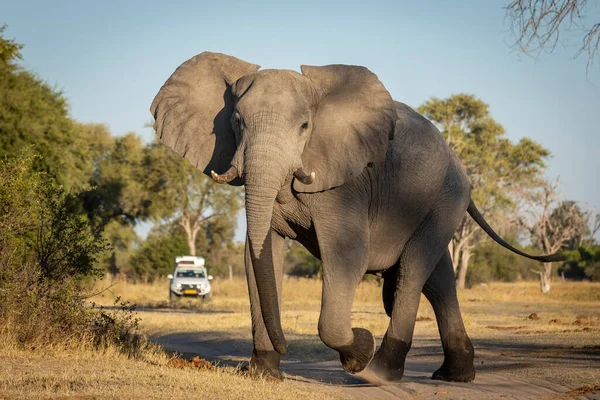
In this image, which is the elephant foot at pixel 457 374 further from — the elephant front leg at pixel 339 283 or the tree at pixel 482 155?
the tree at pixel 482 155

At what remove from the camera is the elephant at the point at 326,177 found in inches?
338

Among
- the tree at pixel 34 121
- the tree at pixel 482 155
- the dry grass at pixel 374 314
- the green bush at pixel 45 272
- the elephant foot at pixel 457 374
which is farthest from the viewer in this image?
the tree at pixel 482 155

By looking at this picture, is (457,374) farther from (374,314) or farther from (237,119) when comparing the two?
(374,314)

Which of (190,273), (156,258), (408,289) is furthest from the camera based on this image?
(156,258)

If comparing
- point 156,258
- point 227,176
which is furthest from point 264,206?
point 156,258

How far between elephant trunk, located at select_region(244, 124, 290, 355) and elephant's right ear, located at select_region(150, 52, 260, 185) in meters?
0.94

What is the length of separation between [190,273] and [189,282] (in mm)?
1098

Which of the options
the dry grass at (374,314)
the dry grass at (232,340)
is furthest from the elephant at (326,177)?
the dry grass at (374,314)

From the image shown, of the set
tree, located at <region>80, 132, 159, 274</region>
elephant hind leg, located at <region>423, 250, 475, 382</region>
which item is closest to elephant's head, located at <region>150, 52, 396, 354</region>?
elephant hind leg, located at <region>423, 250, 475, 382</region>

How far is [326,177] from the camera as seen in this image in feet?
29.9

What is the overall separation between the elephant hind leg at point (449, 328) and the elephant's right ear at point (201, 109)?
346 cm

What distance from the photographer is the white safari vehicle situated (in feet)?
116

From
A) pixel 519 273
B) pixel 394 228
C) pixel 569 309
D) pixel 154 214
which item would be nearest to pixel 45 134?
pixel 569 309

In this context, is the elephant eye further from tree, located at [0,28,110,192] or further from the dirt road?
tree, located at [0,28,110,192]
